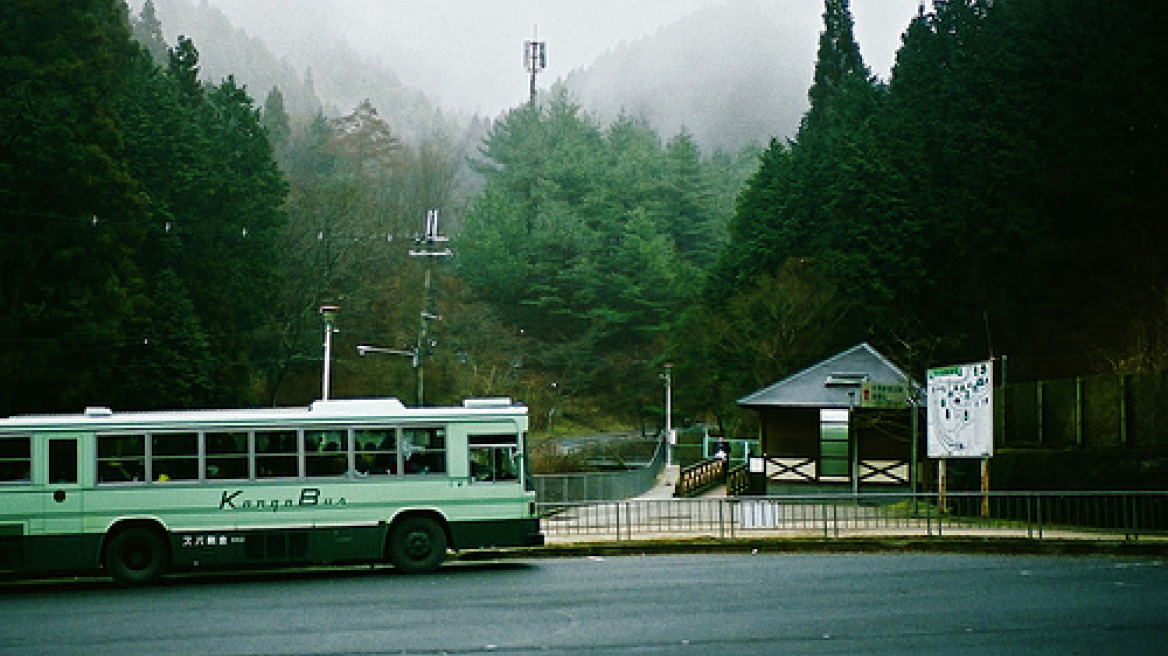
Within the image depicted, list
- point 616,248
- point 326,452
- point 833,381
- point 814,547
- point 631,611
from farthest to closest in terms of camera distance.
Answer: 1. point 616,248
2. point 833,381
3. point 814,547
4. point 326,452
5. point 631,611

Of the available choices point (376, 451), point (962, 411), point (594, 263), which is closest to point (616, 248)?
point (594, 263)

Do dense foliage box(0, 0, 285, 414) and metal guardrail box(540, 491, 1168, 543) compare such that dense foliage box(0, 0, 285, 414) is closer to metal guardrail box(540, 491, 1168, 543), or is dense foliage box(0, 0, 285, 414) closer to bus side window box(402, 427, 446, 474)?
metal guardrail box(540, 491, 1168, 543)

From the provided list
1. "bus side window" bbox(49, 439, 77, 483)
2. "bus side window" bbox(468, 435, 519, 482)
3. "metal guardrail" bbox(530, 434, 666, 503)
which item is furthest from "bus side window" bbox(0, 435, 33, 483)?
"metal guardrail" bbox(530, 434, 666, 503)

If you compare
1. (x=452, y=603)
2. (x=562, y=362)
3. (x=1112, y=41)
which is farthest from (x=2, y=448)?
(x=562, y=362)

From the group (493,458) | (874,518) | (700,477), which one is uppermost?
(493,458)

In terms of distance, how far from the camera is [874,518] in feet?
87.0

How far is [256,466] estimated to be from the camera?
2036 centimetres

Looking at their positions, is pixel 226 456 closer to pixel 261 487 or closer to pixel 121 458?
pixel 261 487

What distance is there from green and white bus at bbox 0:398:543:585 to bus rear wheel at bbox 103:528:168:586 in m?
0.02

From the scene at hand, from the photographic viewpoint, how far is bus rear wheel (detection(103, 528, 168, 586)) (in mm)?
19766

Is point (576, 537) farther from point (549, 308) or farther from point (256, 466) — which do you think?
point (549, 308)

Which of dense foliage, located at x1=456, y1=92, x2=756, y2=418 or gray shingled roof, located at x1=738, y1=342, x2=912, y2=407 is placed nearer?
gray shingled roof, located at x1=738, y1=342, x2=912, y2=407

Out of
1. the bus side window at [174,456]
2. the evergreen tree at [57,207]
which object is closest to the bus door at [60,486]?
the bus side window at [174,456]

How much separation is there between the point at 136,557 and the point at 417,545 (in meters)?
4.48
